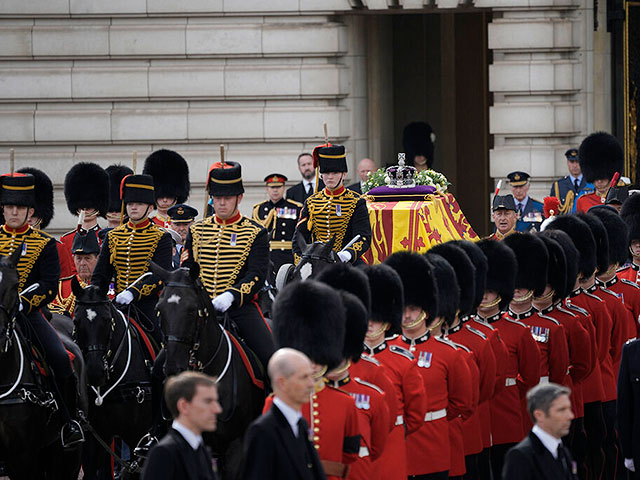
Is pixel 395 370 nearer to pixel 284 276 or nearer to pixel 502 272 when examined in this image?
pixel 502 272

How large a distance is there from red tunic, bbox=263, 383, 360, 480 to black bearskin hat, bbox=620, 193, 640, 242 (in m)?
5.57

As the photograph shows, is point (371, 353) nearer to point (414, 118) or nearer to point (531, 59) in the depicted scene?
point (531, 59)

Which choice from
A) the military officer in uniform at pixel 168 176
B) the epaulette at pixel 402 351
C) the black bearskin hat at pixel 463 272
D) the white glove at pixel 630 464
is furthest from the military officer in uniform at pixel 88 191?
the white glove at pixel 630 464

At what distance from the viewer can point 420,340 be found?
8258mm

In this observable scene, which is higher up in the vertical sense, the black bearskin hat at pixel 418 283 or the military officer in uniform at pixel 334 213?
the military officer in uniform at pixel 334 213

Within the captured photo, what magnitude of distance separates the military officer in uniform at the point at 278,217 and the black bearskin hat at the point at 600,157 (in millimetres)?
2816

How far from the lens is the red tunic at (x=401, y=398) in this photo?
7.68 metres

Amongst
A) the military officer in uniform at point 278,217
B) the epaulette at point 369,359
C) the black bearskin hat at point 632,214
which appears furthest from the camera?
the military officer in uniform at point 278,217

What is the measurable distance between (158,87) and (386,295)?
9.33m

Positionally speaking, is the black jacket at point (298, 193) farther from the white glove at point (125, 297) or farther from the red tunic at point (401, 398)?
the red tunic at point (401, 398)

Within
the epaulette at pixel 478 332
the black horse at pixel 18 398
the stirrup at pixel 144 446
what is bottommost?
the stirrup at pixel 144 446

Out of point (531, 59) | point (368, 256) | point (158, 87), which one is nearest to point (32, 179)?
point (368, 256)

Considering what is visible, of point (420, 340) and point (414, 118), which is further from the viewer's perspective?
point (414, 118)

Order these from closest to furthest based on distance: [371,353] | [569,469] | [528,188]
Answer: [569,469] < [371,353] < [528,188]
